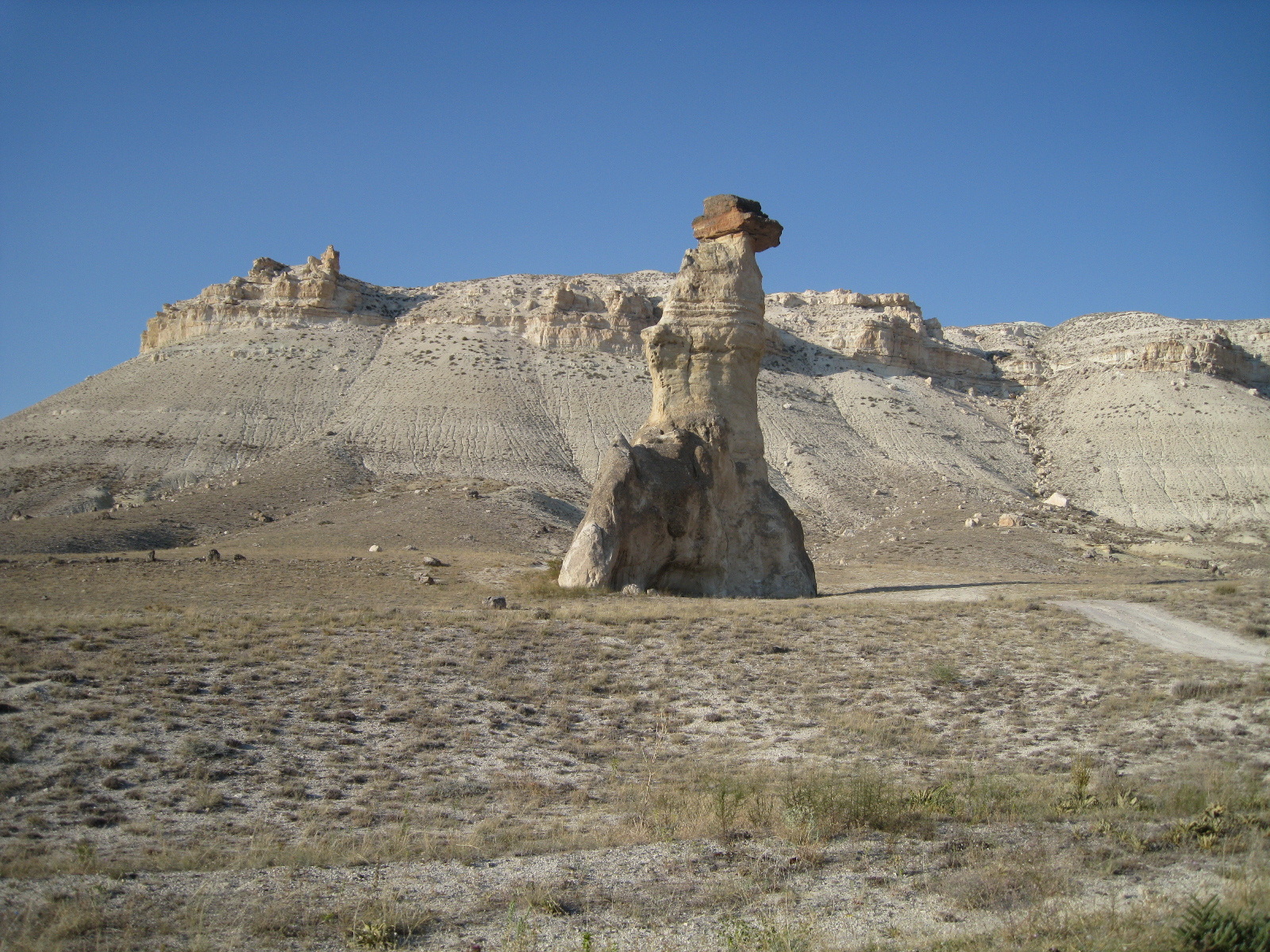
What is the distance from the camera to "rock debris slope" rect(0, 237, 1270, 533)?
4462 centimetres

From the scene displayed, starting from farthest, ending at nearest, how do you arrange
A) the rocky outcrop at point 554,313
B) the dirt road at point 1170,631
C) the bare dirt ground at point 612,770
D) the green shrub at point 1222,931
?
the rocky outcrop at point 554,313
the dirt road at point 1170,631
the bare dirt ground at point 612,770
the green shrub at point 1222,931

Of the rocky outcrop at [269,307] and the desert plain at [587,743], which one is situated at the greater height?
the rocky outcrop at [269,307]

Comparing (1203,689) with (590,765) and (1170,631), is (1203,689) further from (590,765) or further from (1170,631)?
(590,765)

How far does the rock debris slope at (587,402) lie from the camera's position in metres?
44.6

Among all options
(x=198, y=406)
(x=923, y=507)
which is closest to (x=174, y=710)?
(x=923, y=507)

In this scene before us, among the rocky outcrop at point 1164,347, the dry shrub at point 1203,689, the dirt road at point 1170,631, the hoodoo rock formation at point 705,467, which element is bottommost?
the dry shrub at point 1203,689

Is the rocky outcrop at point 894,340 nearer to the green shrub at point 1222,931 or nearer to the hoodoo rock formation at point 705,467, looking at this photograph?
the hoodoo rock formation at point 705,467

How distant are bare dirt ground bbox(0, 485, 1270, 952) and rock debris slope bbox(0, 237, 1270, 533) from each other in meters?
26.1

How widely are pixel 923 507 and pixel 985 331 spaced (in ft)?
150

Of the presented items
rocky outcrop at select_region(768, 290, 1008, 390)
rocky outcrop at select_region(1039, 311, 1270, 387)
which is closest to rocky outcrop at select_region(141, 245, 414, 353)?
rocky outcrop at select_region(768, 290, 1008, 390)

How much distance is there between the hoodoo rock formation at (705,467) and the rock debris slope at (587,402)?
19888 millimetres

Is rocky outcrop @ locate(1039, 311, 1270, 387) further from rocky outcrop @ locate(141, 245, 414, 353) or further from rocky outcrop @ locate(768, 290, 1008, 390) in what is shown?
rocky outcrop @ locate(141, 245, 414, 353)

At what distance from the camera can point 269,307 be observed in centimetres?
6184

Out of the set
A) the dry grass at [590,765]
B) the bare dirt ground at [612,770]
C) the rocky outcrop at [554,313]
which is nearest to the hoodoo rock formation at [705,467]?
the bare dirt ground at [612,770]
